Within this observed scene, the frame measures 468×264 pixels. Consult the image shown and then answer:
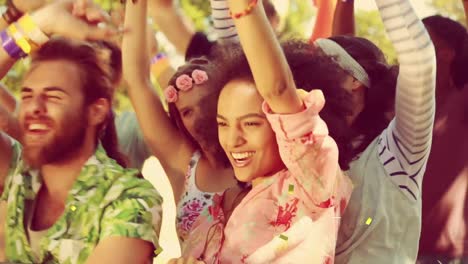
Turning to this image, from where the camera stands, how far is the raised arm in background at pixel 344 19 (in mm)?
1964

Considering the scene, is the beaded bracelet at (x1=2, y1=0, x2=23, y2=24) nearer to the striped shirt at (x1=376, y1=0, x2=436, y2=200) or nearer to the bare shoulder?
the bare shoulder

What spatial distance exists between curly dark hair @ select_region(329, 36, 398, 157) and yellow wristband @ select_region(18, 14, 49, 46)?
55 cm

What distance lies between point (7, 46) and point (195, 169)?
0.42 metres

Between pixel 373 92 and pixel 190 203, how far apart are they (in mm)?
409

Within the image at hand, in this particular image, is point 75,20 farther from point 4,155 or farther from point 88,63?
point 4,155

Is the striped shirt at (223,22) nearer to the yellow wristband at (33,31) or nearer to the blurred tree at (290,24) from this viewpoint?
the blurred tree at (290,24)

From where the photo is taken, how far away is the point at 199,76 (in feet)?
6.09

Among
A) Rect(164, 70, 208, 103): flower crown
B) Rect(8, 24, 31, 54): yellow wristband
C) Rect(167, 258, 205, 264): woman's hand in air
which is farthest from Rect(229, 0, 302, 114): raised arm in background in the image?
Rect(8, 24, 31, 54): yellow wristband

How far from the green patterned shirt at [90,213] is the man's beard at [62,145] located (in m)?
0.04

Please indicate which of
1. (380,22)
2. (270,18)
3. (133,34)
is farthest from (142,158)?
(380,22)

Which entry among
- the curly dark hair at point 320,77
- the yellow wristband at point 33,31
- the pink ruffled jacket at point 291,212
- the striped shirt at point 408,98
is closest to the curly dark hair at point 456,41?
the striped shirt at point 408,98

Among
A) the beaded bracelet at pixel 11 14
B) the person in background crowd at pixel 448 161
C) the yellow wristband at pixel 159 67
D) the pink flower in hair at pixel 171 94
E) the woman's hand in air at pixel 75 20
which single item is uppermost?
the beaded bracelet at pixel 11 14

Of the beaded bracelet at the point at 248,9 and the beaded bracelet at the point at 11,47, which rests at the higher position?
the beaded bracelet at the point at 11,47

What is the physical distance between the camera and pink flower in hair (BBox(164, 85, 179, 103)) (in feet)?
6.12
